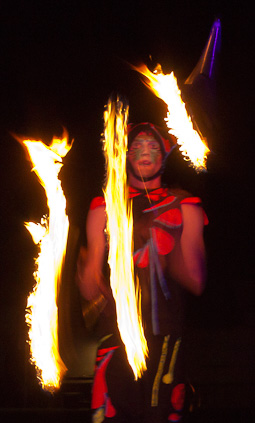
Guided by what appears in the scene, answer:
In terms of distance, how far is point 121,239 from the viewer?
11.2 feet

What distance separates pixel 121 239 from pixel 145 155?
70cm

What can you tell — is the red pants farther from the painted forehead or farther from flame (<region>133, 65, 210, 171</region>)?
the painted forehead

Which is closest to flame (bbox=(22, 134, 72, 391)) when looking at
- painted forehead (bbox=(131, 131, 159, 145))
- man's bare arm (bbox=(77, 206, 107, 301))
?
man's bare arm (bbox=(77, 206, 107, 301))

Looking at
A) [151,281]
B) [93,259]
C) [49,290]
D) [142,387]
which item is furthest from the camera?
A: [49,290]

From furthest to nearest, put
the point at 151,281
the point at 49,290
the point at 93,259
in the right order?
the point at 49,290, the point at 93,259, the point at 151,281

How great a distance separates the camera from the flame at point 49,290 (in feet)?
12.2

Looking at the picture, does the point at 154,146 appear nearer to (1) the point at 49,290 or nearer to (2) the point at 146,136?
(2) the point at 146,136

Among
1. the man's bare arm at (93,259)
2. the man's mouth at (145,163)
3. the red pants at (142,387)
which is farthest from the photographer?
the man's mouth at (145,163)

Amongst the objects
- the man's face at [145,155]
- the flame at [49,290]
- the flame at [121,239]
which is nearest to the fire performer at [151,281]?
the man's face at [145,155]

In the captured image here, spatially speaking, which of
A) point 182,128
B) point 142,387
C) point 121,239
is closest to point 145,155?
point 182,128

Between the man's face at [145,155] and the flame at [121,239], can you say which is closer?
the flame at [121,239]

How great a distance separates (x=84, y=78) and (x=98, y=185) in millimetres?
1093

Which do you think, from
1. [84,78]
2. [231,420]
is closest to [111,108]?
[84,78]

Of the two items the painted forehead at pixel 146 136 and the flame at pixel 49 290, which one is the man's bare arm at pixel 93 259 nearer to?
the flame at pixel 49 290
